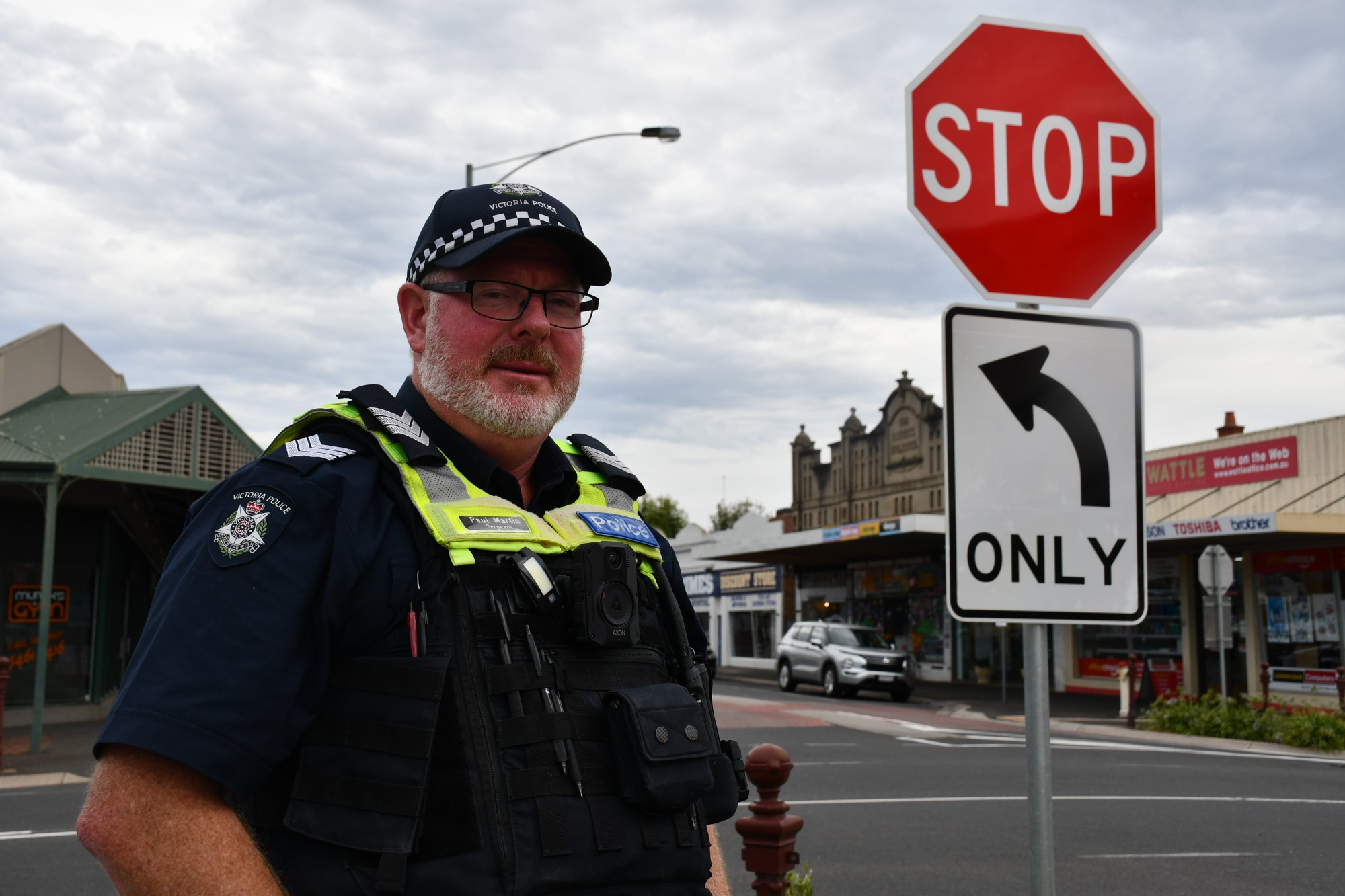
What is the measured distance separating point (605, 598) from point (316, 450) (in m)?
0.56

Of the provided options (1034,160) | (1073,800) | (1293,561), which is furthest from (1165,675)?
(1034,160)

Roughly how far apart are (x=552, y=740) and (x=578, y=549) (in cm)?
35

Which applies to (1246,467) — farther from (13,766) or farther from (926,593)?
(13,766)

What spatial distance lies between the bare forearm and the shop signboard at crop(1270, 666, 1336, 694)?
2325 cm

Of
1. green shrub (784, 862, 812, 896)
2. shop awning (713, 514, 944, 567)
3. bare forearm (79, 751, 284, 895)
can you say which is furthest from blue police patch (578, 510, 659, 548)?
shop awning (713, 514, 944, 567)

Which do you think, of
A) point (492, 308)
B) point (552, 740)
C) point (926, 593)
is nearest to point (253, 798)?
point (552, 740)

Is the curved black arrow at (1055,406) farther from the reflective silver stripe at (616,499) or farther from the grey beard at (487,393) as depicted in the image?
the grey beard at (487,393)

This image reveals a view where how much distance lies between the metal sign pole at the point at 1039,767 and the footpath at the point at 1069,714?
14609 mm

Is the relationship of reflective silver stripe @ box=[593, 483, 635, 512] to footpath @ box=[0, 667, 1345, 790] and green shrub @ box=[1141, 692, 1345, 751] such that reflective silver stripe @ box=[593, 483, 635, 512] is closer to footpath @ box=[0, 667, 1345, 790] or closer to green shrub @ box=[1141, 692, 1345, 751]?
footpath @ box=[0, 667, 1345, 790]

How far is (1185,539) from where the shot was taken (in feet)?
76.8

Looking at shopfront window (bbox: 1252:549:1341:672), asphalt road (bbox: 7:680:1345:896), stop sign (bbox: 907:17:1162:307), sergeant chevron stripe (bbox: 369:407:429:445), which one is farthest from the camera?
shopfront window (bbox: 1252:549:1341:672)

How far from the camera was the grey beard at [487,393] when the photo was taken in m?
2.37

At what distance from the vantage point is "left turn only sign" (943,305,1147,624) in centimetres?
304

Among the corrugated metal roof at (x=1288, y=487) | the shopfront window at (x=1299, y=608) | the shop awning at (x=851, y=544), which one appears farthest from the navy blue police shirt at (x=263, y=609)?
the shop awning at (x=851, y=544)
